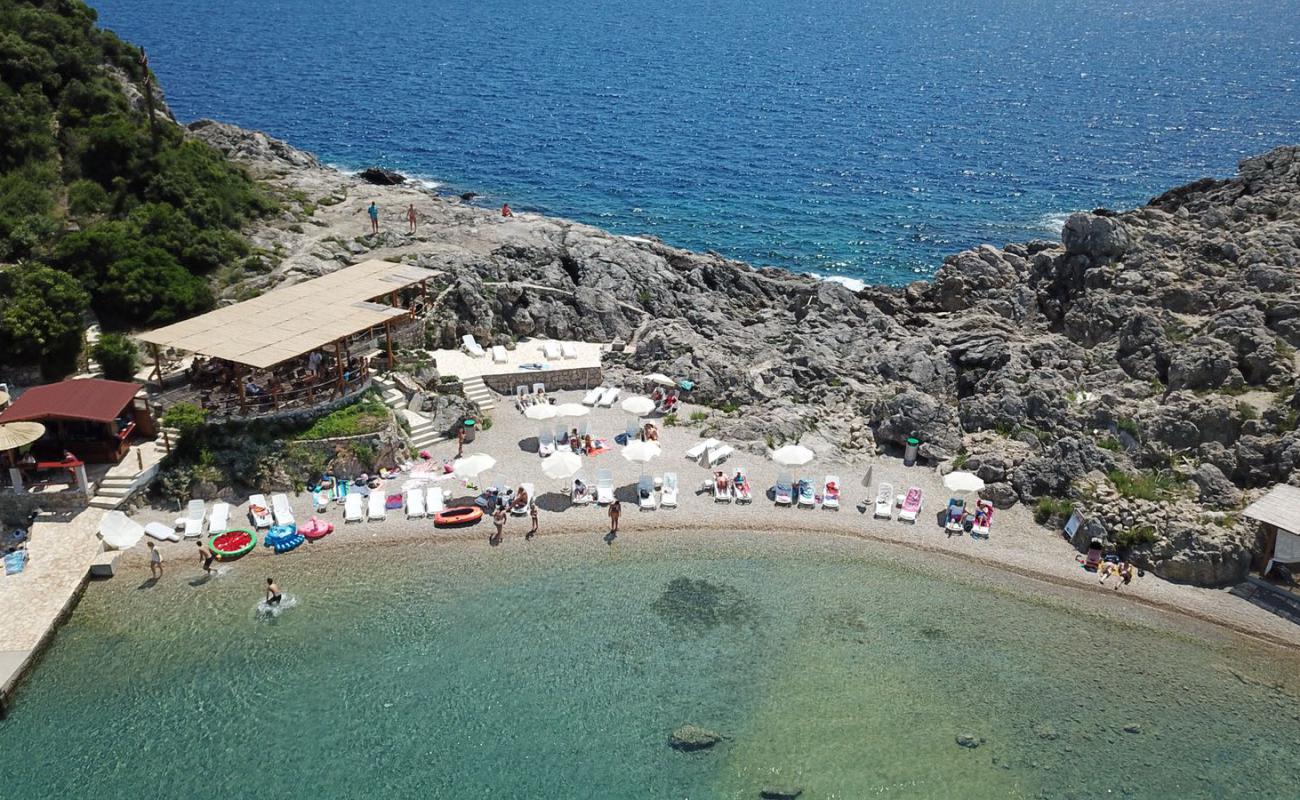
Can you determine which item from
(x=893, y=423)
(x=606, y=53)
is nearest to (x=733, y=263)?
(x=893, y=423)

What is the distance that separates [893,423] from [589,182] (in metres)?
50.7

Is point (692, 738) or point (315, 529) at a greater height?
point (315, 529)

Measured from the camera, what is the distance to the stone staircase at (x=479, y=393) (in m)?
41.8

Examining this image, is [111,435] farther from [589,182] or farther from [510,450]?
[589,182]

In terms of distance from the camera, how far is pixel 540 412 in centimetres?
3909

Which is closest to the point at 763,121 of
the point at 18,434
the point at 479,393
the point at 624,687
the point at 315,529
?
the point at 479,393

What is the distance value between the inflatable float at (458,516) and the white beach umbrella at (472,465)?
1343 mm

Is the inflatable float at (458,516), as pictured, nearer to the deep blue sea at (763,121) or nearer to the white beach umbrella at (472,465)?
the white beach umbrella at (472,465)

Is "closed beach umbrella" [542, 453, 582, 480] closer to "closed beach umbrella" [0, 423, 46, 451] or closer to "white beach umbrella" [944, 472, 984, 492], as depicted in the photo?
"white beach umbrella" [944, 472, 984, 492]

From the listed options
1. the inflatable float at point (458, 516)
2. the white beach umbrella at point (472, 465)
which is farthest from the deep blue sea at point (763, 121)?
the inflatable float at point (458, 516)

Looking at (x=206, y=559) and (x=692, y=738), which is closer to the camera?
(x=692, y=738)

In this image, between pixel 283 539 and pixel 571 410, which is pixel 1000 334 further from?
pixel 283 539

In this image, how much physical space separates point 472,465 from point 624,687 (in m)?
11.3

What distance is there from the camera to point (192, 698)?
26578 mm
